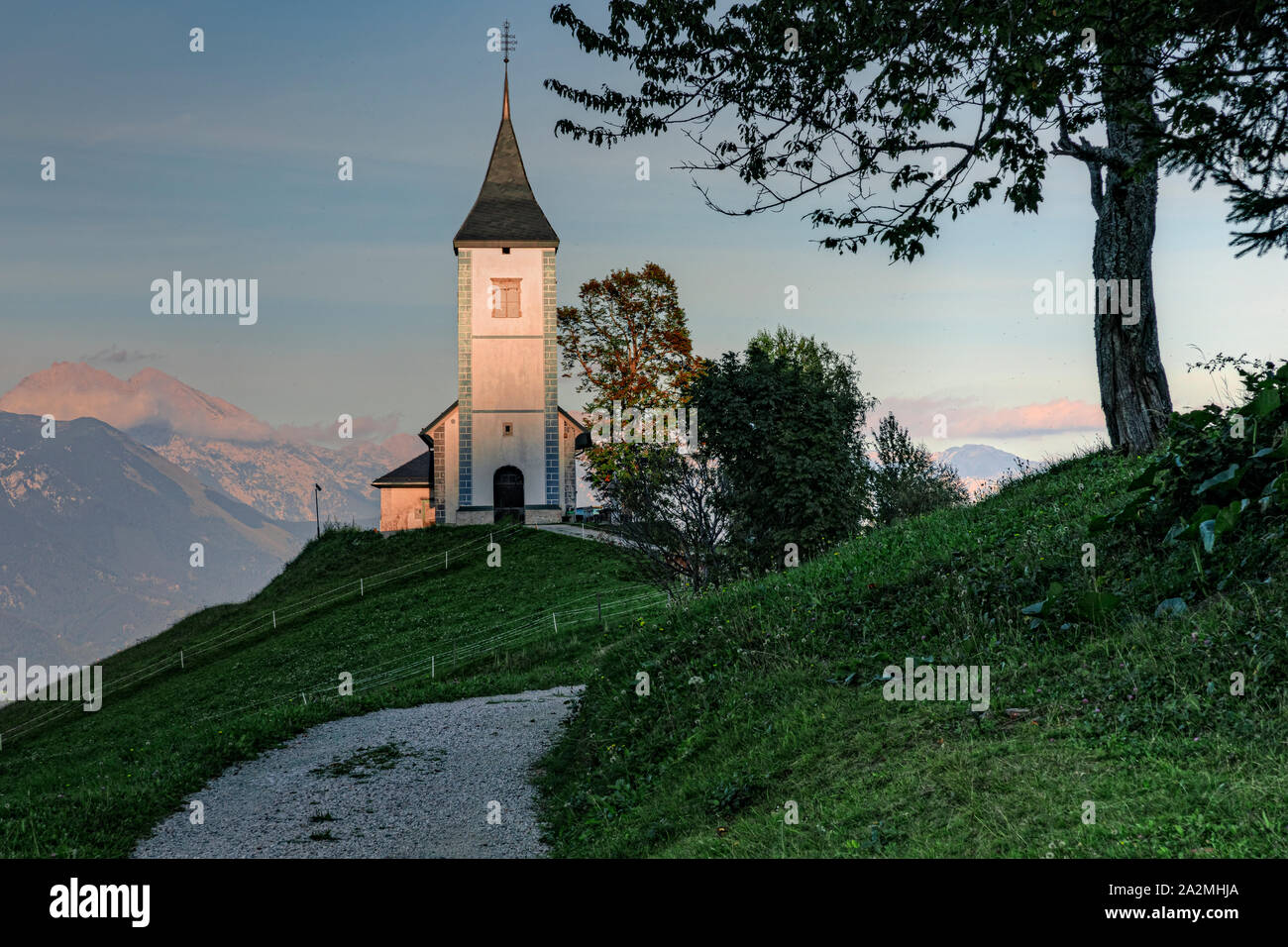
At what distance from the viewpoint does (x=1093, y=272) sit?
14.7m

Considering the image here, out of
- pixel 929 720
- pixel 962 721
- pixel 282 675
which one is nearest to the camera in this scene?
pixel 962 721

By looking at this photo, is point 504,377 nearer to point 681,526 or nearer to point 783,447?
point 783,447

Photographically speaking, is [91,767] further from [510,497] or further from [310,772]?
[510,497]

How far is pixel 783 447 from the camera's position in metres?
26.8

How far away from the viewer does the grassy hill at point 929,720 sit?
5.65 metres

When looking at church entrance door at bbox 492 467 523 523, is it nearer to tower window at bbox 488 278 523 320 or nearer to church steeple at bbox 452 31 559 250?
tower window at bbox 488 278 523 320

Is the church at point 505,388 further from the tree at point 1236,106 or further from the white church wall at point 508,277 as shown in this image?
the tree at point 1236,106

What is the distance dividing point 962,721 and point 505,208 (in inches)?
1819

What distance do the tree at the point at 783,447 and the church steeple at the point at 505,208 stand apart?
22.4m

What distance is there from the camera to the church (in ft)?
154

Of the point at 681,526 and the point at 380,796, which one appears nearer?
the point at 380,796

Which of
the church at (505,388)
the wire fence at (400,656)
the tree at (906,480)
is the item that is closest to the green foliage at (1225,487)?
the wire fence at (400,656)

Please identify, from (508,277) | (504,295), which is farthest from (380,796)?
(508,277)
